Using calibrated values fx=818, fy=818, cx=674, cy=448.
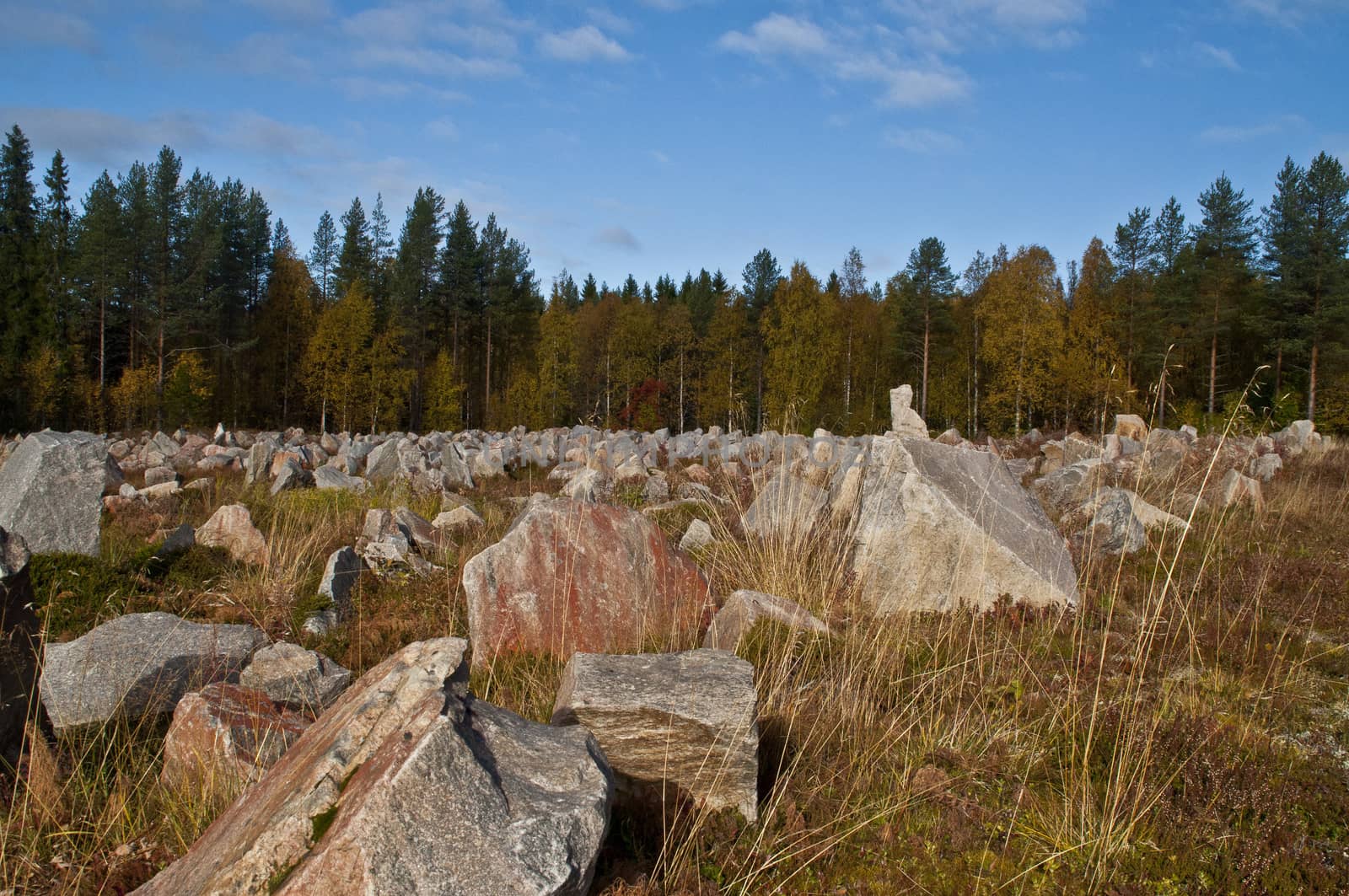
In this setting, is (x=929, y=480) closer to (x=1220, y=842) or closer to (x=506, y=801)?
(x=1220, y=842)

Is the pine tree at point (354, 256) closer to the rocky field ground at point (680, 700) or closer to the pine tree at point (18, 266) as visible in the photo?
the pine tree at point (18, 266)

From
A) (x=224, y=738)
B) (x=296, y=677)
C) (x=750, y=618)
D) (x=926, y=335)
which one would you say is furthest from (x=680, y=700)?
(x=926, y=335)

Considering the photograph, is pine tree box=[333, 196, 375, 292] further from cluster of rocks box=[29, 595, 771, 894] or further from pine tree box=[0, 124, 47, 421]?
cluster of rocks box=[29, 595, 771, 894]

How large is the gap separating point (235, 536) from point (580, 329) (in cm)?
4355

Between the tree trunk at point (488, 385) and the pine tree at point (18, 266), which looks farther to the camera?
the tree trunk at point (488, 385)

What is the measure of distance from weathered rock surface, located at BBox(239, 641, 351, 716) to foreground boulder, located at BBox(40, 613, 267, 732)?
242 millimetres

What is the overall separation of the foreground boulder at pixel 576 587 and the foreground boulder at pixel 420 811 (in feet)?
8.47

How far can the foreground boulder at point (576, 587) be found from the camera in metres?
5.06

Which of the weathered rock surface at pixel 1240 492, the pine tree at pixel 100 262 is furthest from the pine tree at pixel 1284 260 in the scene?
the pine tree at pixel 100 262

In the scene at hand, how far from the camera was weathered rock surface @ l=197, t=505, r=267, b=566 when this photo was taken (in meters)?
7.23

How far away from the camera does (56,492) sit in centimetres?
662

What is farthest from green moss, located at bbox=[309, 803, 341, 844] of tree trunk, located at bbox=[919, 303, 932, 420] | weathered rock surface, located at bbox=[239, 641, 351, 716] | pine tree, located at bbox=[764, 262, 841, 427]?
tree trunk, located at bbox=[919, 303, 932, 420]

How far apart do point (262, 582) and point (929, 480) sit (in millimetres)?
5099

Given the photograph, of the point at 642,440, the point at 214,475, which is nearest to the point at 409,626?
the point at 214,475
